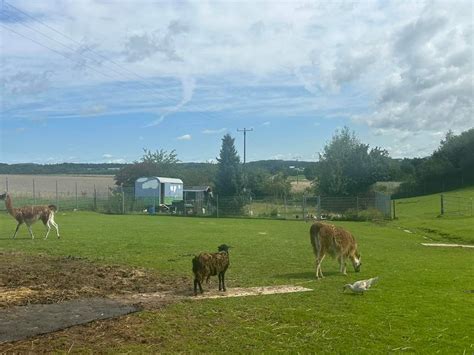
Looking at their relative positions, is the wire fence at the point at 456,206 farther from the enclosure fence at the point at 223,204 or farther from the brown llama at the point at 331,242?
the brown llama at the point at 331,242

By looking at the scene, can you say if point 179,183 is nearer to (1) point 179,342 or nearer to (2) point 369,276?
(2) point 369,276

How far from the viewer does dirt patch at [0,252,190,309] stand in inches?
441

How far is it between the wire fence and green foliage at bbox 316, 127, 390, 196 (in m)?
10.2

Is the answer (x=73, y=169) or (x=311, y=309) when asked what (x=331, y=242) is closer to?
(x=311, y=309)

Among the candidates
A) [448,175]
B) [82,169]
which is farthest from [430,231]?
[82,169]

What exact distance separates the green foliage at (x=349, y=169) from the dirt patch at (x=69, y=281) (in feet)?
183

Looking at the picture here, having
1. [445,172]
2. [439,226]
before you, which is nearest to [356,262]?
[439,226]

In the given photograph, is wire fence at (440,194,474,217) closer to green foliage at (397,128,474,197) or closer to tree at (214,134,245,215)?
green foliage at (397,128,474,197)

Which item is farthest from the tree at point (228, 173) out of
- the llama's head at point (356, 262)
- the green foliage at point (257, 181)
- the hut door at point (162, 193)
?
the llama's head at point (356, 262)

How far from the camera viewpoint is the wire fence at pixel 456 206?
49.1 m

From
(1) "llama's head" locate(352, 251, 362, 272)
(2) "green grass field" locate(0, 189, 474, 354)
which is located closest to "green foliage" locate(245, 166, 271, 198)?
(2) "green grass field" locate(0, 189, 474, 354)

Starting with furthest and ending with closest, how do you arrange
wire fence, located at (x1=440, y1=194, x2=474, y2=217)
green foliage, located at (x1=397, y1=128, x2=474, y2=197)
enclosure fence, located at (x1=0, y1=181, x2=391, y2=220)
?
green foliage, located at (x1=397, y1=128, x2=474, y2=197) < enclosure fence, located at (x1=0, y1=181, x2=391, y2=220) < wire fence, located at (x1=440, y1=194, x2=474, y2=217)

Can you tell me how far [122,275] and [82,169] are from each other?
10871cm

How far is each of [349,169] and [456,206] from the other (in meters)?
17.8
